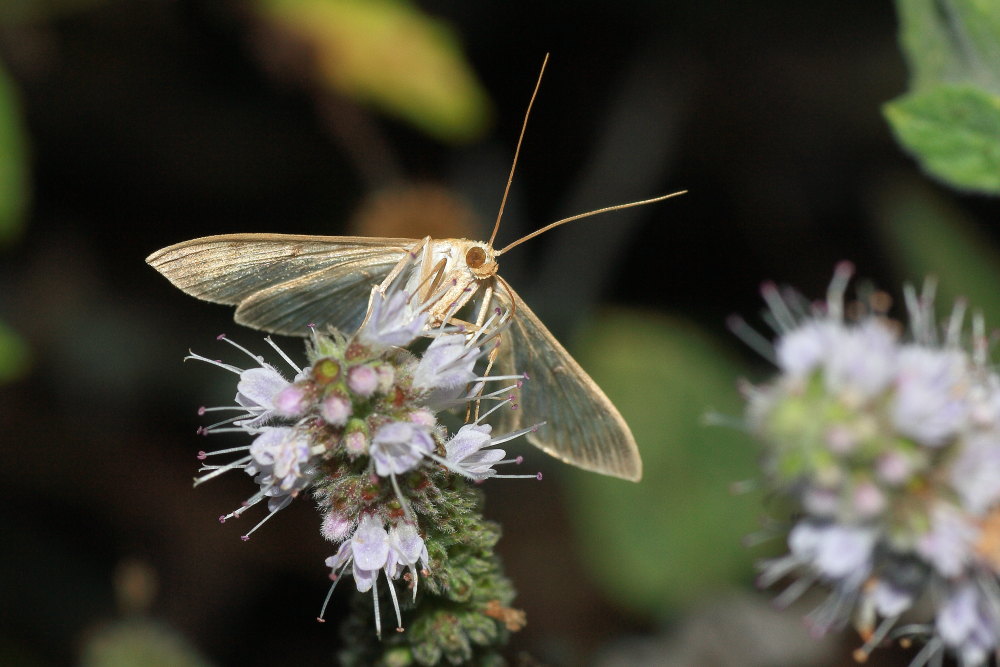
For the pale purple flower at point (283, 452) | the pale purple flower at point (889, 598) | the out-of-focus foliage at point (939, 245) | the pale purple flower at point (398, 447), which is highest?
the pale purple flower at point (283, 452)

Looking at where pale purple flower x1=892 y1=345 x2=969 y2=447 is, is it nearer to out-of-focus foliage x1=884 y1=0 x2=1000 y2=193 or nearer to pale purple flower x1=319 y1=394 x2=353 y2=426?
out-of-focus foliage x1=884 y1=0 x2=1000 y2=193

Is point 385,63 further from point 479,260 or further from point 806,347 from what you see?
point 806,347

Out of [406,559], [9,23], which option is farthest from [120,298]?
[406,559]

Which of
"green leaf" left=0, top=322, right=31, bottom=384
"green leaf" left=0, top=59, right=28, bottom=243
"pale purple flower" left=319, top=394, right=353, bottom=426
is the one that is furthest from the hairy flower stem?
"green leaf" left=0, top=59, right=28, bottom=243

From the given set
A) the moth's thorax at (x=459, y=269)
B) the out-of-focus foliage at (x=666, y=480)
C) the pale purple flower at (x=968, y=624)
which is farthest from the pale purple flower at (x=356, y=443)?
the out-of-focus foliage at (x=666, y=480)

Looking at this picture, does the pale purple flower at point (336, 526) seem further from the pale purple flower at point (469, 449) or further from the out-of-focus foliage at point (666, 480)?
the out-of-focus foliage at point (666, 480)

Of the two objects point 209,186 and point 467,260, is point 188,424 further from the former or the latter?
point 467,260

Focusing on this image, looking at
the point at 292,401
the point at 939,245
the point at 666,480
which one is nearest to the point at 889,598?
the point at 292,401
